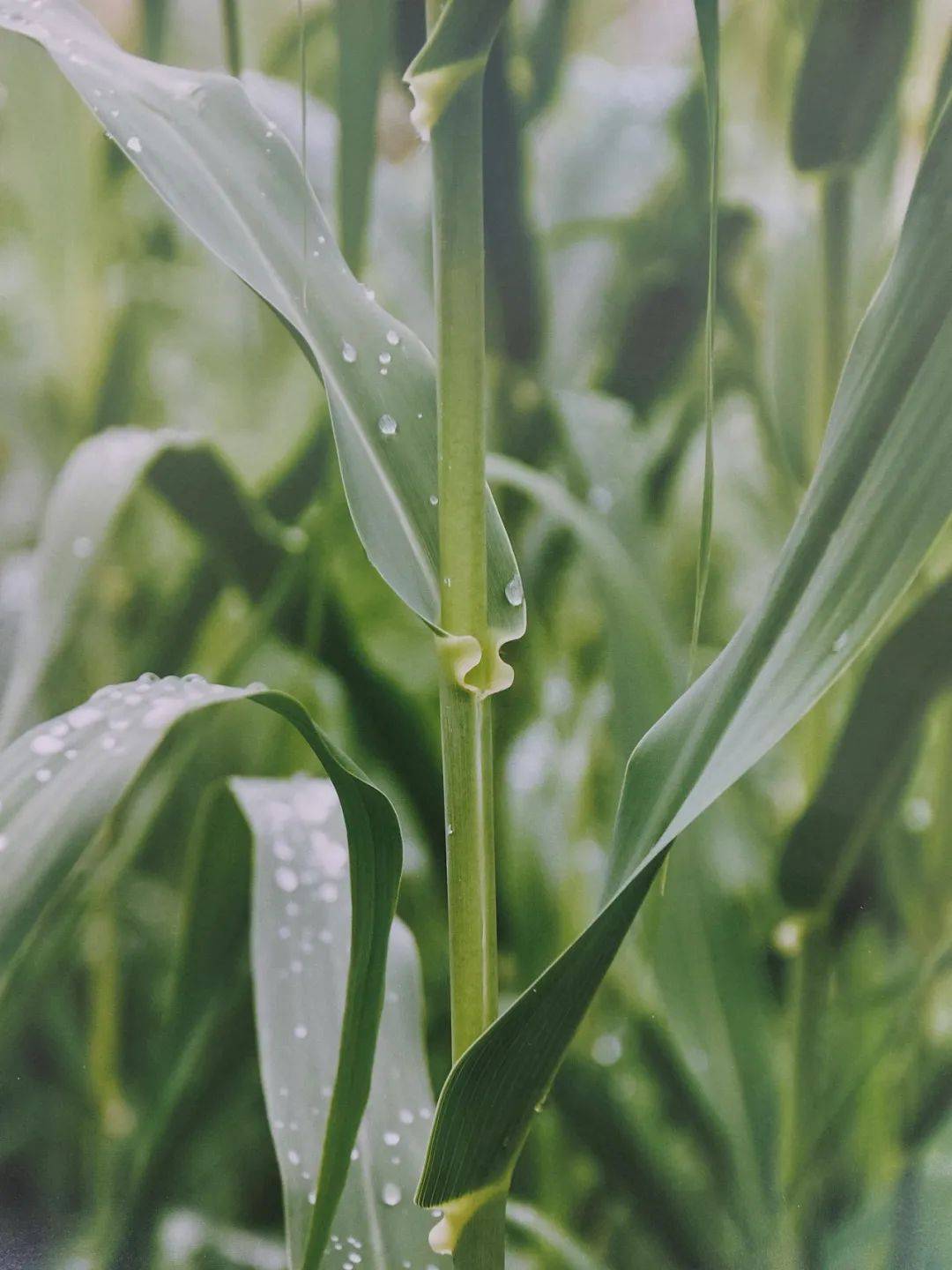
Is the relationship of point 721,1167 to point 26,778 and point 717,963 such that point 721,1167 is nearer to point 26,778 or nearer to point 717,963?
point 717,963

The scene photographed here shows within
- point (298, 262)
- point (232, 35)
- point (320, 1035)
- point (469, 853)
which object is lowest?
point (320, 1035)

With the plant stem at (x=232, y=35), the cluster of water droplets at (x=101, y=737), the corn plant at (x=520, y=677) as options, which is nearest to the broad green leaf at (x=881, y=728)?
the corn plant at (x=520, y=677)

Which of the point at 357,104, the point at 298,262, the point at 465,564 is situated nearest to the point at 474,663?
the point at 465,564

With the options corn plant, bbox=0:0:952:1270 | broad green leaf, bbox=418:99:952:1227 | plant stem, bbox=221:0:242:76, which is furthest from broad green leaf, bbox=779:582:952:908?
plant stem, bbox=221:0:242:76

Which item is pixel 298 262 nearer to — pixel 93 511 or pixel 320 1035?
pixel 93 511

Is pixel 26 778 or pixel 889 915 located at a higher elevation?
pixel 26 778

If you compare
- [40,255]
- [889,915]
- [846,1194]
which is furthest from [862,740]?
[40,255]
